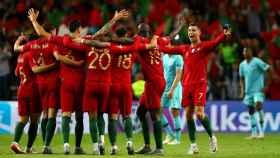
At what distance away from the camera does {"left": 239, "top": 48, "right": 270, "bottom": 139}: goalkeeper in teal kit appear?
26703mm

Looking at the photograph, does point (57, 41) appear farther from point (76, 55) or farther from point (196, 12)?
point (196, 12)

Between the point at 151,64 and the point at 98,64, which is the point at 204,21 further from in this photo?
the point at 98,64

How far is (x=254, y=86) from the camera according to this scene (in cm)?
2691

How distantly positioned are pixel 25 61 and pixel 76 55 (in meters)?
1.29

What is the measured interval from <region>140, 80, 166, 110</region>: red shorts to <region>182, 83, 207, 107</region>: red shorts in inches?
20.1

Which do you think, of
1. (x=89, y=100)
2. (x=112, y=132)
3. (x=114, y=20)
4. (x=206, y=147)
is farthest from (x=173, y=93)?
(x=114, y=20)

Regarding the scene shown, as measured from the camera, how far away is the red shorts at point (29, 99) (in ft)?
64.1

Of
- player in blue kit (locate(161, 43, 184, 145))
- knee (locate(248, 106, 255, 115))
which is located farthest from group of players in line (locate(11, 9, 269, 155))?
knee (locate(248, 106, 255, 115))

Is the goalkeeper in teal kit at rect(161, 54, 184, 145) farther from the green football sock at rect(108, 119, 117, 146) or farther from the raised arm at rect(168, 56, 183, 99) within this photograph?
the green football sock at rect(108, 119, 117, 146)

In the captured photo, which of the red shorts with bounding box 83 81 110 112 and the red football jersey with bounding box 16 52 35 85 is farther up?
the red football jersey with bounding box 16 52 35 85

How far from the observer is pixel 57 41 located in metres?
18.9

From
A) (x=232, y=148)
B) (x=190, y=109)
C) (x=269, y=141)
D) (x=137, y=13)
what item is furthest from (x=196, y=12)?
(x=190, y=109)

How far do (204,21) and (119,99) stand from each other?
556 inches

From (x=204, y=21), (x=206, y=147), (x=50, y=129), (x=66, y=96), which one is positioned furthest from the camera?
(x=204, y=21)
